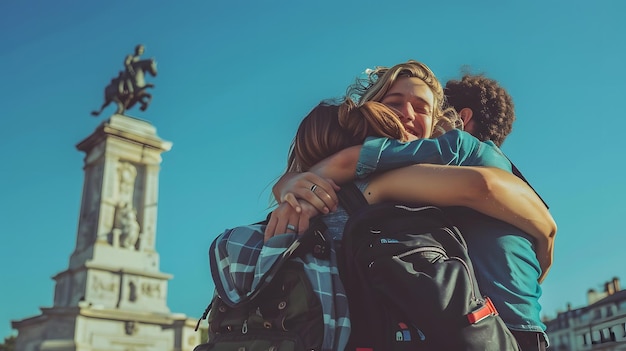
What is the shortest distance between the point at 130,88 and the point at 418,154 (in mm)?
21158

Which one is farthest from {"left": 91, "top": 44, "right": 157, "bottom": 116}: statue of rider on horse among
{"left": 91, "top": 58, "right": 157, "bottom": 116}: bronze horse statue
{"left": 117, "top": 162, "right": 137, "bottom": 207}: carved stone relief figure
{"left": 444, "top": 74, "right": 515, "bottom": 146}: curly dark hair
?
{"left": 444, "top": 74, "right": 515, "bottom": 146}: curly dark hair

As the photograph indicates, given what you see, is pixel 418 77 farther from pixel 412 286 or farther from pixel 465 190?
pixel 412 286

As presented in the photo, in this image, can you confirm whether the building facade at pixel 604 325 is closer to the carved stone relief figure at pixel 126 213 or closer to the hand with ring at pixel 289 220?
the hand with ring at pixel 289 220

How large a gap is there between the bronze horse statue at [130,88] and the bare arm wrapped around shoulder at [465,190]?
19986 mm

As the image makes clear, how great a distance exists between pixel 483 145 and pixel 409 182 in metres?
0.33

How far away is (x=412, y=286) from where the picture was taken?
1564mm

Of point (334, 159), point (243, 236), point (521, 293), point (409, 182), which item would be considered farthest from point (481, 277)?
point (243, 236)

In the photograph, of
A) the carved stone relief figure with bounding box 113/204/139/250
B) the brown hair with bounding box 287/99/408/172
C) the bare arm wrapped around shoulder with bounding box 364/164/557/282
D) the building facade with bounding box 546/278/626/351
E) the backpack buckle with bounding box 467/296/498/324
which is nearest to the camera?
the backpack buckle with bounding box 467/296/498/324

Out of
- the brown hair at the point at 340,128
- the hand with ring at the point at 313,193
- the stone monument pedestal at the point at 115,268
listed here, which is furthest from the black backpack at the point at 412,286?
the stone monument pedestal at the point at 115,268

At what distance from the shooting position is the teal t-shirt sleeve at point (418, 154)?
1.90m

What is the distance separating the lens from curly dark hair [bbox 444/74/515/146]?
3.50 meters

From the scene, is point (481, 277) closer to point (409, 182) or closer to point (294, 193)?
point (409, 182)

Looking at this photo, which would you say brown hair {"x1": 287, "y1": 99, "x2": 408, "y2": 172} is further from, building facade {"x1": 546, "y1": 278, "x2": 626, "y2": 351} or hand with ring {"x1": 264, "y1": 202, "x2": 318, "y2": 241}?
building facade {"x1": 546, "y1": 278, "x2": 626, "y2": 351}

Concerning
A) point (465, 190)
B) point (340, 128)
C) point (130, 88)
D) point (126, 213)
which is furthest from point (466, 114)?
point (130, 88)
